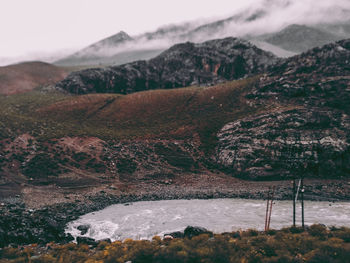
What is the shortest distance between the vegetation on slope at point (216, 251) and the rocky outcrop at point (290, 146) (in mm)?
41381

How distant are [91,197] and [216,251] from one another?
37042 mm

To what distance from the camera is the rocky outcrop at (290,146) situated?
68312 millimetres

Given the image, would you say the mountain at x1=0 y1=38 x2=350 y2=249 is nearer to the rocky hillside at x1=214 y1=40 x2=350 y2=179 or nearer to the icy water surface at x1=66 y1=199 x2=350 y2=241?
the rocky hillside at x1=214 y1=40 x2=350 y2=179

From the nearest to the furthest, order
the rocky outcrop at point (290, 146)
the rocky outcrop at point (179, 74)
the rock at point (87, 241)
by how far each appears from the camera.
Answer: the rock at point (87, 241), the rocky outcrop at point (290, 146), the rocky outcrop at point (179, 74)

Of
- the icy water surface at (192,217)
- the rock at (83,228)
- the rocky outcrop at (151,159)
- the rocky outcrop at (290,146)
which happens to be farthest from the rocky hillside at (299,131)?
the rock at (83,228)

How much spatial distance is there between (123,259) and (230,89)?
111m

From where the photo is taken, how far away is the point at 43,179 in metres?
59.5

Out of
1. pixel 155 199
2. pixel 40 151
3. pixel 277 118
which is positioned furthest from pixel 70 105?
pixel 277 118

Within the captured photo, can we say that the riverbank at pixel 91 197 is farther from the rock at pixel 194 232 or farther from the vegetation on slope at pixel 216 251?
the rock at pixel 194 232

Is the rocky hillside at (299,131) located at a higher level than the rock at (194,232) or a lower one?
higher

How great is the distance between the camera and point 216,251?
80.7ft

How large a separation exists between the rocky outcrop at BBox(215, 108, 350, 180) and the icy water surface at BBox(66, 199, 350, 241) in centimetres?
1796

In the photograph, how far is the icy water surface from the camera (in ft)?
127

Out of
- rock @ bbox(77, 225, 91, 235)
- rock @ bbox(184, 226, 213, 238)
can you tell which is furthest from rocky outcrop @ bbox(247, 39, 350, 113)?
rock @ bbox(77, 225, 91, 235)
